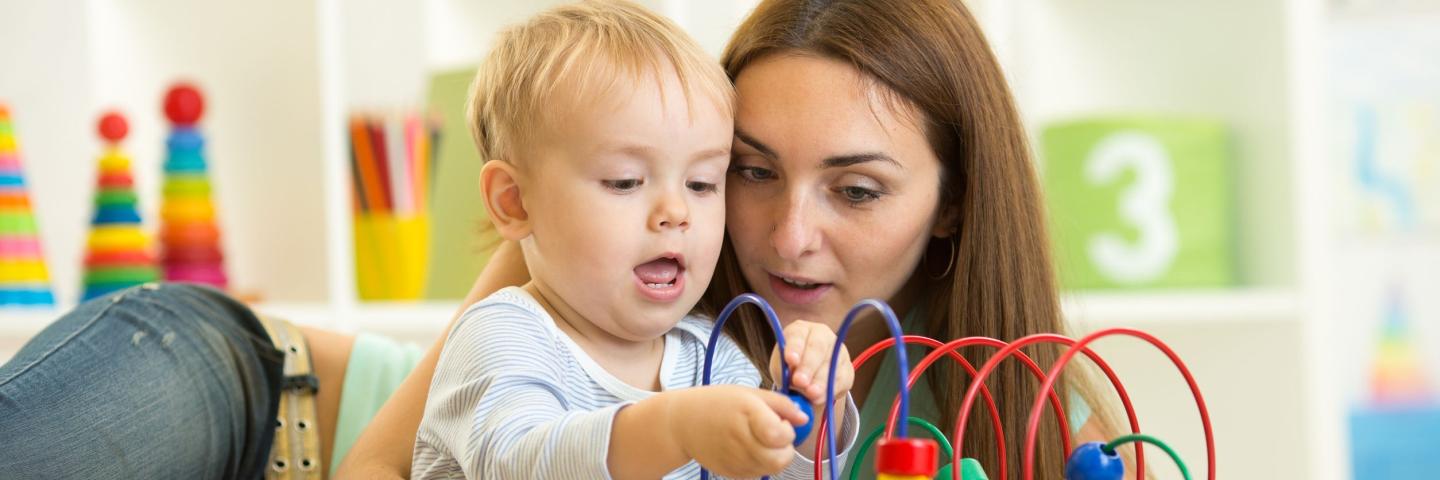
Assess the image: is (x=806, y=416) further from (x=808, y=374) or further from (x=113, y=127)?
(x=113, y=127)

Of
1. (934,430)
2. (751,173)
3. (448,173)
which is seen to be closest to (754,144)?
(751,173)

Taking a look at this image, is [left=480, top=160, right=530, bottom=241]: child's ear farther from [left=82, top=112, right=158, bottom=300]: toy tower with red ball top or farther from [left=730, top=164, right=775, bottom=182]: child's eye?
[left=82, top=112, right=158, bottom=300]: toy tower with red ball top

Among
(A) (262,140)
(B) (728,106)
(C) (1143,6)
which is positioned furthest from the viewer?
(C) (1143,6)

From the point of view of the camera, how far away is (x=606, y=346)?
39.9 inches

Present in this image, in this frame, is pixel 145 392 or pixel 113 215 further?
pixel 113 215

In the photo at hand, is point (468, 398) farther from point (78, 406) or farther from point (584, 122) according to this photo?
point (78, 406)

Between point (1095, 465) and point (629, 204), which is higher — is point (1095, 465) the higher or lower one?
the lower one

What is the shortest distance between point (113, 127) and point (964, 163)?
→ 1.34 m

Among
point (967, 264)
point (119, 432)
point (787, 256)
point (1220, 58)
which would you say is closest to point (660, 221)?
point (787, 256)

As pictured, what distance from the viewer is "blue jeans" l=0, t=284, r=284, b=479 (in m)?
1.16

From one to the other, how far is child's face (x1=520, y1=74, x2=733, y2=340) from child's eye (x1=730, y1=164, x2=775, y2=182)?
0.54 ft

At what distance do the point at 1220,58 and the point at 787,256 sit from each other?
146 centimetres

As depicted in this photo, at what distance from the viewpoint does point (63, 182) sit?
2.24 meters

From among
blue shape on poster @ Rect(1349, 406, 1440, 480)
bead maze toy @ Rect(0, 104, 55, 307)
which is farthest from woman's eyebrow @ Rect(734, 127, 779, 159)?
blue shape on poster @ Rect(1349, 406, 1440, 480)
